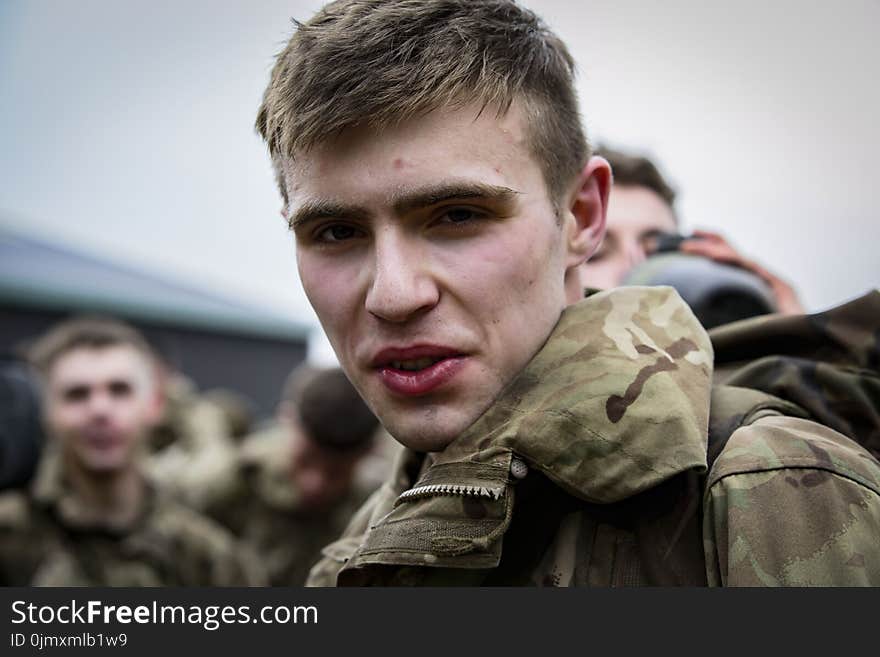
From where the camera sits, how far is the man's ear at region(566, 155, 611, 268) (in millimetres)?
1863

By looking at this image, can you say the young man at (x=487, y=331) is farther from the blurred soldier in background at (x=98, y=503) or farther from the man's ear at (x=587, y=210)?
the blurred soldier in background at (x=98, y=503)

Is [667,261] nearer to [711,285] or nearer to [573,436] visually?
[711,285]

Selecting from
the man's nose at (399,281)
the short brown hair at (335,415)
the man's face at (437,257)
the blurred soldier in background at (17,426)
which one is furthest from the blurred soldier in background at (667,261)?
the short brown hair at (335,415)

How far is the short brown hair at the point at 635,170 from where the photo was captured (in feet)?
11.0

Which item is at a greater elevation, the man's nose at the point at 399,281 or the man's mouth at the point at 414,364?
the man's nose at the point at 399,281

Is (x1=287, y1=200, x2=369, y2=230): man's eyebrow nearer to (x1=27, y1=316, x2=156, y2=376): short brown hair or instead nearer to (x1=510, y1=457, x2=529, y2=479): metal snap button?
(x1=510, y1=457, x2=529, y2=479): metal snap button

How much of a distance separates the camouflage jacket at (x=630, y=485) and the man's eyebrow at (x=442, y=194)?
1.02 ft

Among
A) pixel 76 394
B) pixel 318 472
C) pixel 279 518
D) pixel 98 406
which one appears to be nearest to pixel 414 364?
Answer: pixel 98 406

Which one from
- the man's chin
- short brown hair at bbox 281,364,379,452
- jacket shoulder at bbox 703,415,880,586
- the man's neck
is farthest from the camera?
short brown hair at bbox 281,364,379,452

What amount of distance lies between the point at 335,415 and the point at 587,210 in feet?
13.7

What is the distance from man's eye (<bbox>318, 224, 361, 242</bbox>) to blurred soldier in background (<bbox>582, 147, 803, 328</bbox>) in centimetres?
106

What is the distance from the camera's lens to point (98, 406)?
5125 millimetres

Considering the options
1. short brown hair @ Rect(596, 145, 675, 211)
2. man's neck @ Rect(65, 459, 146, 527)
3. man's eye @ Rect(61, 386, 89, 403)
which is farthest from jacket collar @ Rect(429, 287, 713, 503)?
man's eye @ Rect(61, 386, 89, 403)

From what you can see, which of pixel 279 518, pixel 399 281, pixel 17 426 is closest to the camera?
pixel 399 281
